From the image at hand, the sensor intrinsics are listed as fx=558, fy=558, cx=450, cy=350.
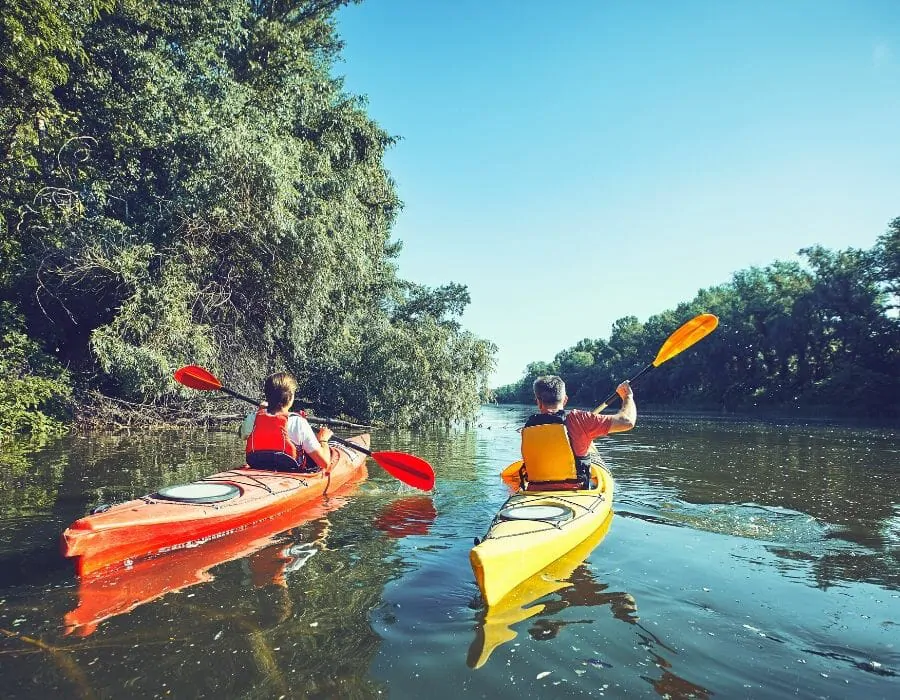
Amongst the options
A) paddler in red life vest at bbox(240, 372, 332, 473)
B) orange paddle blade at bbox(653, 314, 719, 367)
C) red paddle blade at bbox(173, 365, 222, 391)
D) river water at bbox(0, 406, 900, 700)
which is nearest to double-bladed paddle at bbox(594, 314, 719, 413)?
orange paddle blade at bbox(653, 314, 719, 367)

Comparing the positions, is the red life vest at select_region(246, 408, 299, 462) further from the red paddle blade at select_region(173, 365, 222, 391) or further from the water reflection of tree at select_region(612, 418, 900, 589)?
the water reflection of tree at select_region(612, 418, 900, 589)

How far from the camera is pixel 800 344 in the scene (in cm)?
3669

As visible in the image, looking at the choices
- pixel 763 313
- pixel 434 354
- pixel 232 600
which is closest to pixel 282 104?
pixel 434 354

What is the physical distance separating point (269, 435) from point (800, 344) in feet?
130

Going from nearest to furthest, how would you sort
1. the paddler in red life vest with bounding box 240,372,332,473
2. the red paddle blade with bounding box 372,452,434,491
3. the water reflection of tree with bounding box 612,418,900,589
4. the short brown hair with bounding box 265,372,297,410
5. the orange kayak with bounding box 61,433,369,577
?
the orange kayak with bounding box 61,433,369,577, the water reflection of tree with bounding box 612,418,900,589, the short brown hair with bounding box 265,372,297,410, the paddler in red life vest with bounding box 240,372,332,473, the red paddle blade with bounding box 372,452,434,491

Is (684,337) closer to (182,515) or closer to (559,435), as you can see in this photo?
(559,435)

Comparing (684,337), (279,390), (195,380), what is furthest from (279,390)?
(684,337)

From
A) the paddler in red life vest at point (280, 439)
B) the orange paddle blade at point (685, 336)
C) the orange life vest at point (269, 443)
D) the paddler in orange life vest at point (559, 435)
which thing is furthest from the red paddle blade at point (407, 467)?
the orange paddle blade at point (685, 336)

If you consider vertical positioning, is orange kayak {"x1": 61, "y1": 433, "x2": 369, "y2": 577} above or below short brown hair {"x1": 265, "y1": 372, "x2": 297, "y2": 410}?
below

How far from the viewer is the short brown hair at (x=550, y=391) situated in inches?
190

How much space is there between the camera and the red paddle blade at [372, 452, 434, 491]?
610cm

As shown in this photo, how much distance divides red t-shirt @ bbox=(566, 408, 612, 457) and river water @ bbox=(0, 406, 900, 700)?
0.88m

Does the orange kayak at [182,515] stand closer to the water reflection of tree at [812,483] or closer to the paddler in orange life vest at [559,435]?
the paddler in orange life vest at [559,435]

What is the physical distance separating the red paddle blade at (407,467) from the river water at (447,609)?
0.38 meters
